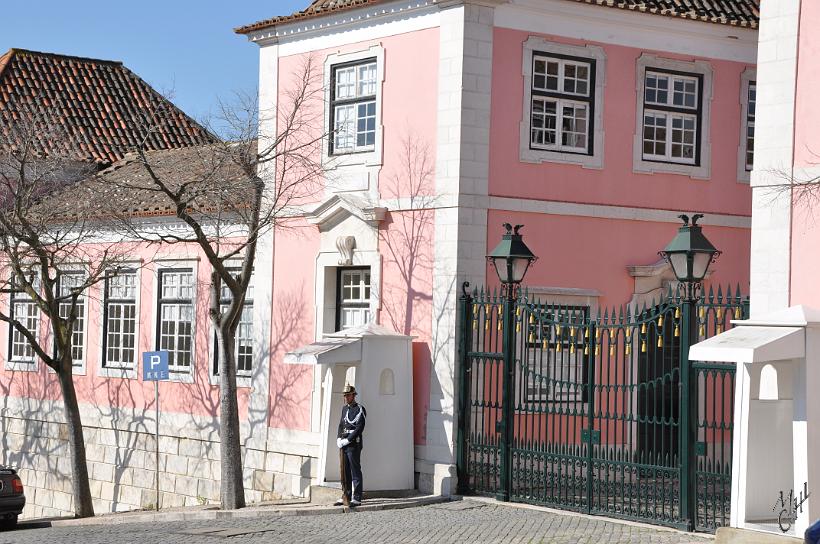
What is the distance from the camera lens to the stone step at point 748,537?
12.2m

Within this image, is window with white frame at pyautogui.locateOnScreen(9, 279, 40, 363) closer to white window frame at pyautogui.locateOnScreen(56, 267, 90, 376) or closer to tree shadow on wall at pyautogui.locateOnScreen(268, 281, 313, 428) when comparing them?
white window frame at pyautogui.locateOnScreen(56, 267, 90, 376)

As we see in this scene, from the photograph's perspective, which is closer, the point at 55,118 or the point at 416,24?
the point at 416,24

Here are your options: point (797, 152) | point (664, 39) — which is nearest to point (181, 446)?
point (664, 39)

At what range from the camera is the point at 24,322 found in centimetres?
2912

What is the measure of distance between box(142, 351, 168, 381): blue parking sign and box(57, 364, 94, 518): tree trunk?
2.54m

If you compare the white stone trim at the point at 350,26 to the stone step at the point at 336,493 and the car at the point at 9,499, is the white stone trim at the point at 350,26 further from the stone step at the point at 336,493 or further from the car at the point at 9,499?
the car at the point at 9,499

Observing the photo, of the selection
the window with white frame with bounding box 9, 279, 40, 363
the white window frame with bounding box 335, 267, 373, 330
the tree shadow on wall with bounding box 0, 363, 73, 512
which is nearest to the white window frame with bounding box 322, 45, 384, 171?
the white window frame with bounding box 335, 267, 373, 330

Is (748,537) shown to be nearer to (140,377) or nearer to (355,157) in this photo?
(355,157)

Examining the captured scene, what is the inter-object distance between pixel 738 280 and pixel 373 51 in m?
6.22

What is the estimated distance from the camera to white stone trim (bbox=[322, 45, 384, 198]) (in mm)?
20531

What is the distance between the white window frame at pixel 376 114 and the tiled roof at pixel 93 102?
9841mm

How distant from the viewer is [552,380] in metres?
17.7

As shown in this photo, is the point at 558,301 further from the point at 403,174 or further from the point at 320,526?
the point at 320,526

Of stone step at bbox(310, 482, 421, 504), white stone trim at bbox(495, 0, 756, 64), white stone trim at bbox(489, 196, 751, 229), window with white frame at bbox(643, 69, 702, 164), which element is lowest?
stone step at bbox(310, 482, 421, 504)
